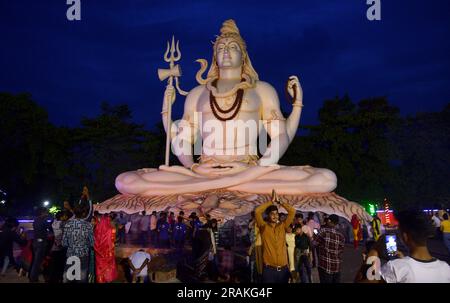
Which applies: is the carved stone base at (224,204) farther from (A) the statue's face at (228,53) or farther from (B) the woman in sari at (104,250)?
(B) the woman in sari at (104,250)

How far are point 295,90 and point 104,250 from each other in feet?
22.6

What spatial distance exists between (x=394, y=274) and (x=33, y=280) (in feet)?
17.3

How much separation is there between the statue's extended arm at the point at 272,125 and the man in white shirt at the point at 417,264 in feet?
25.9

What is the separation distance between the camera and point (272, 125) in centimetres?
1149

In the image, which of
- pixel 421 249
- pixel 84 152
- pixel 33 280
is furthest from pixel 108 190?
pixel 421 249

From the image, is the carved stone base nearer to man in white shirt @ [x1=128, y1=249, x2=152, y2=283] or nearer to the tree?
man in white shirt @ [x1=128, y1=249, x2=152, y2=283]

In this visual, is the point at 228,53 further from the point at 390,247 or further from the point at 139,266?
the point at 390,247

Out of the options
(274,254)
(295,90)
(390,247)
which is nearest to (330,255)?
(274,254)

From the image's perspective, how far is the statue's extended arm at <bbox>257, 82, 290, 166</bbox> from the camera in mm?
11055

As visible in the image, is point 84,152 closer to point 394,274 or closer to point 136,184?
point 136,184

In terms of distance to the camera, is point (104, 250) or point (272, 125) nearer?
point (104, 250)

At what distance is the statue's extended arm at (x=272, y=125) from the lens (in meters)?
11.1

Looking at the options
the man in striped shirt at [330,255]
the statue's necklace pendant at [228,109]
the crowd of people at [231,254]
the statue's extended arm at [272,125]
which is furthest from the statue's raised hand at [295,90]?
the man in striped shirt at [330,255]
